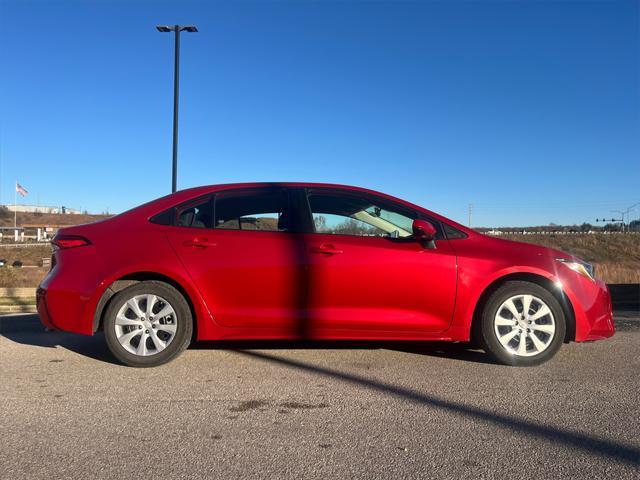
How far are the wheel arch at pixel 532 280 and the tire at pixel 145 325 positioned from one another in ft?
8.35

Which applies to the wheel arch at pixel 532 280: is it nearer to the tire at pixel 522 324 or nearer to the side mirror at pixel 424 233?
the tire at pixel 522 324

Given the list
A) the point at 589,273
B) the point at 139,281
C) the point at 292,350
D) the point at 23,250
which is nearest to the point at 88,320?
the point at 139,281

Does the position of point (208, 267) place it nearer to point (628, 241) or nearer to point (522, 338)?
point (522, 338)

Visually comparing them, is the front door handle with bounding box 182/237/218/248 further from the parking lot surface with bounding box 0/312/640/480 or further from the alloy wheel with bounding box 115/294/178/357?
the parking lot surface with bounding box 0/312/640/480

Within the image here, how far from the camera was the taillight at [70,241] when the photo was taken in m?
4.55

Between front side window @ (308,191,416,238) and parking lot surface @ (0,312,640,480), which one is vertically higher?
front side window @ (308,191,416,238)

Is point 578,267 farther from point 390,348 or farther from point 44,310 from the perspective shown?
point 44,310

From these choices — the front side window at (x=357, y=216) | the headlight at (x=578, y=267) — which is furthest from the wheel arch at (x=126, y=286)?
the headlight at (x=578, y=267)

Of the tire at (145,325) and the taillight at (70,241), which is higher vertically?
the taillight at (70,241)

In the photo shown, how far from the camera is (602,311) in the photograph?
461cm

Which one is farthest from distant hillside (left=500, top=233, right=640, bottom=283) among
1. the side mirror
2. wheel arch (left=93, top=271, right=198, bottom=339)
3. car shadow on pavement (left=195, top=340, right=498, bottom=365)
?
wheel arch (left=93, top=271, right=198, bottom=339)

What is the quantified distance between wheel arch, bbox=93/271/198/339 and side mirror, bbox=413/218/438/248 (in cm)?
207

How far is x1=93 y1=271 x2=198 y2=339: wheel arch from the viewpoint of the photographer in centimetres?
448

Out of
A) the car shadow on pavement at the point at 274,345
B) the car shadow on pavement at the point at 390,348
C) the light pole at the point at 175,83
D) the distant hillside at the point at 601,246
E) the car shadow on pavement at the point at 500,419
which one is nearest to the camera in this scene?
the car shadow on pavement at the point at 500,419
